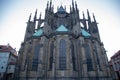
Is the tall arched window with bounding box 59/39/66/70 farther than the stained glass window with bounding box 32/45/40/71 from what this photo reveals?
No

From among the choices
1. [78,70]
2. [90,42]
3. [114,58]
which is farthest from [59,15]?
[114,58]

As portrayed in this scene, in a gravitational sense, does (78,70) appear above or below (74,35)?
below

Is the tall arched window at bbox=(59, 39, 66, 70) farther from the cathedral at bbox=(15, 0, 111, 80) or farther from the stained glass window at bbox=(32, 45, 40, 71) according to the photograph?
the stained glass window at bbox=(32, 45, 40, 71)

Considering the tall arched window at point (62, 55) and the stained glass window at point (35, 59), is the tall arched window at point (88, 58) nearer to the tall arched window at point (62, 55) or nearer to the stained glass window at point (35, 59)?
the tall arched window at point (62, 55)

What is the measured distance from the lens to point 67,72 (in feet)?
57.4

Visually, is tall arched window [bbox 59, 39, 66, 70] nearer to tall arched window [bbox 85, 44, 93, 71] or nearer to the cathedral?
the cathedral

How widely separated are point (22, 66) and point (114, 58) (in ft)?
100

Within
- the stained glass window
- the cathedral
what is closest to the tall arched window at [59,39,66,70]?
the cathedral

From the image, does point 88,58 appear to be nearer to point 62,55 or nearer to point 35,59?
point 62,55

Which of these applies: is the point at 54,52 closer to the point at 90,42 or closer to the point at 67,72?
the point at 67,72

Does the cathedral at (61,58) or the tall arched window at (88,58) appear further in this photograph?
the tall arched window at (88,58)

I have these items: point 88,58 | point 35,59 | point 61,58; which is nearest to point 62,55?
point 61,58

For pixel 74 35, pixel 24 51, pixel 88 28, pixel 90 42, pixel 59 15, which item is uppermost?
pixel 59 15

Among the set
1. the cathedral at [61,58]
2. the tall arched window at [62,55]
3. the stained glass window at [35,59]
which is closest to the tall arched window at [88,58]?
the cathedral at [61,58]
